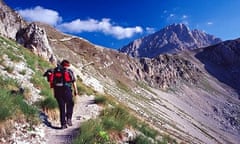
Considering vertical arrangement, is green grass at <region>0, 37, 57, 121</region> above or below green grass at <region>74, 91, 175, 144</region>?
above

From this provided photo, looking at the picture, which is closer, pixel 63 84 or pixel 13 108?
pixel 13 108

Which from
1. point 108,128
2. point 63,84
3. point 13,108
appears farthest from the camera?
point 108,128

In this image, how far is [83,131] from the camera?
35.0 ft

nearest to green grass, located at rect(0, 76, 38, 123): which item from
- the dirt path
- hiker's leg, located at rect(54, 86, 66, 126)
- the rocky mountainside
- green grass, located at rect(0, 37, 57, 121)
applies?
green grass, located at rect(0, 37, 57, 121)

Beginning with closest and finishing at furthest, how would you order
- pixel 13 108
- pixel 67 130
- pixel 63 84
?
pixel 13 108
pixel 67 130
pixel 63 84

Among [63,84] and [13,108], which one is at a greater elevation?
[63,84]

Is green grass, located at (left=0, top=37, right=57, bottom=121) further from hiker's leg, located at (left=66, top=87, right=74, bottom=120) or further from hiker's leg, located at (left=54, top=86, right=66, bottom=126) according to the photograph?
hiker's leg, located at (left=66, top=87, right=74, bottom=120)

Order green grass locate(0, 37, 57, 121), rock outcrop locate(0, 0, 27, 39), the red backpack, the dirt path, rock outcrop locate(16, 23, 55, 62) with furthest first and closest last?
rock outcrop locate(0, 0, 27, 39), rock outcrop locate(16, 23, 55, 62), the red backpack, the dirt path, green grass locate(0, 37, 57, 121)

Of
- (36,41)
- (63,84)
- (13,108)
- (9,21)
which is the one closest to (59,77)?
(63,84)

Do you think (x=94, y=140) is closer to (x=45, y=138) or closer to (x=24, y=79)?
(x=45, y=138)

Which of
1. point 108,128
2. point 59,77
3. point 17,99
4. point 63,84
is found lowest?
point 108,128

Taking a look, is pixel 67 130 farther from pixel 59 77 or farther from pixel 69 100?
pixel 59 77

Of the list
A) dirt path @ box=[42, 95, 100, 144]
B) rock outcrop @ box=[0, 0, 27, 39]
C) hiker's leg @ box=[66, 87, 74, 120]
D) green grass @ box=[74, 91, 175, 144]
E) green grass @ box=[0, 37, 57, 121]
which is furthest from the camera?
rock outcrop @ box=[0, 0, 27, 39]

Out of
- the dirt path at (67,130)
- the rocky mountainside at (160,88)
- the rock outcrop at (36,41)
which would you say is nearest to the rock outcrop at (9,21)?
the rocky mountainside at (160,88)
